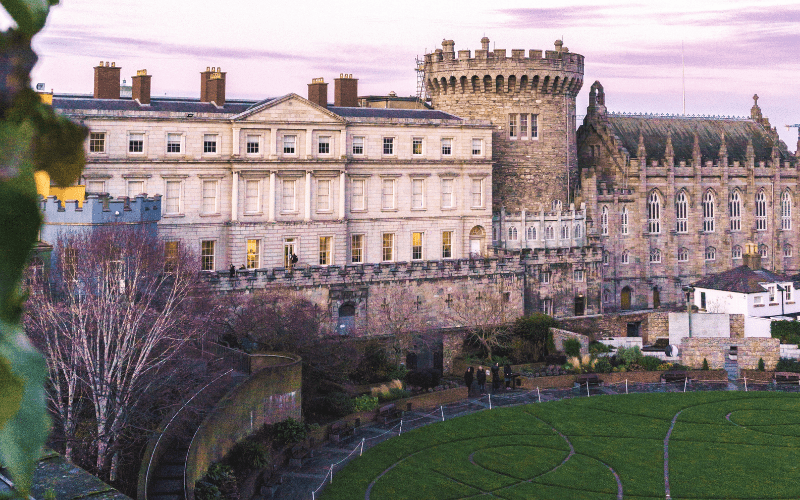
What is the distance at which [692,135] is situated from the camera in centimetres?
8038

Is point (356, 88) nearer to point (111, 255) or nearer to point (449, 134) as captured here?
point (449, 134)

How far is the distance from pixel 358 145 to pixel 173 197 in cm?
1245

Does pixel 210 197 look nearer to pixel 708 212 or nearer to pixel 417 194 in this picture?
pixel 417 194

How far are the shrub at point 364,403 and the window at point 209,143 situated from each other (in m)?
20.9

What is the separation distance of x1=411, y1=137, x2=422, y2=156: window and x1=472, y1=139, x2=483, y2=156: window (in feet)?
13.1

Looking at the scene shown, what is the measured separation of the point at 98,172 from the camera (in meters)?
50.1

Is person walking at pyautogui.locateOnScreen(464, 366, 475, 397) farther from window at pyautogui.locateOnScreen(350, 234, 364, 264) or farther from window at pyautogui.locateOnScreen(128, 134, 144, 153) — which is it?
window at pyautogui.locateOnScreen(128, 134, 144, 153)

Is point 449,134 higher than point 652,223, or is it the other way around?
point 449,134

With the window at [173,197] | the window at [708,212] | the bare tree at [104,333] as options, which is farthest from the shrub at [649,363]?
the window at [708,212]

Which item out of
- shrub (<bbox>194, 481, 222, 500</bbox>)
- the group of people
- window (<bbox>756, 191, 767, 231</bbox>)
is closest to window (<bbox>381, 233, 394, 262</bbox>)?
the group of people

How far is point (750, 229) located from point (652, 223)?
974cm

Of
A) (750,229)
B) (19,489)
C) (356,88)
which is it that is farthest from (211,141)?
(19,489)

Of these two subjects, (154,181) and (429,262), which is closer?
(154,181)

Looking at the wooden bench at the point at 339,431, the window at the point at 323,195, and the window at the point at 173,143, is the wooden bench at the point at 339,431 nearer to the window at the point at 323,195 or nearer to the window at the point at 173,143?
the window at the point at 323,195
